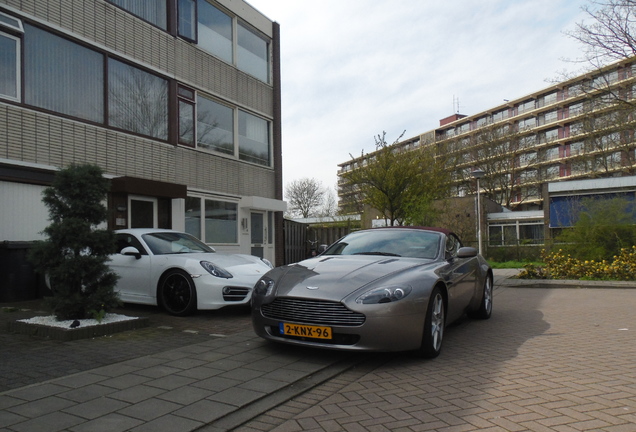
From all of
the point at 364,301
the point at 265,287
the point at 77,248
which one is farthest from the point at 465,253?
the point at 77,248

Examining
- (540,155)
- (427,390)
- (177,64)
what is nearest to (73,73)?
(177,64)

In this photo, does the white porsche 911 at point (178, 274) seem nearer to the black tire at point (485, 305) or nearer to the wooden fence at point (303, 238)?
the black tire at point (485, 305)

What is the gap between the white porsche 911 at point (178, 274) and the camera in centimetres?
718

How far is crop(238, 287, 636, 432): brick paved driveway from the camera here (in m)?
3.33

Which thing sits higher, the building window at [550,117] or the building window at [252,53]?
the building window at [550,117]

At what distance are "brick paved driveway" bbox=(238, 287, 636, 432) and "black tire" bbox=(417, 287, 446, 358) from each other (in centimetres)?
10

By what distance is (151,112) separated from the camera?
13.0 m

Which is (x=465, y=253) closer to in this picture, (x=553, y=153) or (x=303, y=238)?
(x=303, y=238)

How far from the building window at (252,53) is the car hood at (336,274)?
40.9 feet

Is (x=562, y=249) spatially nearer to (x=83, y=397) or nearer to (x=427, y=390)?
(x=427, y=390)

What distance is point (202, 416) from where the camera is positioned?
333 cm

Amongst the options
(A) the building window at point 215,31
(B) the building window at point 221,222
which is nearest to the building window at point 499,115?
(A) the building window at point 215,31

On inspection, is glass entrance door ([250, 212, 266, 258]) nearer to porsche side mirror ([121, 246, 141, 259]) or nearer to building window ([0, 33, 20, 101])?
building window ([0, 33, 20, 101])

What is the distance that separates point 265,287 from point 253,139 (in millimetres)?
12510
